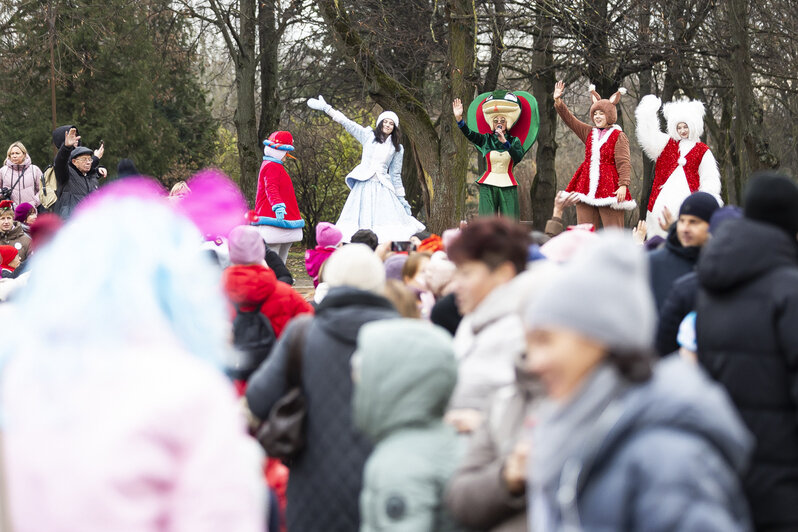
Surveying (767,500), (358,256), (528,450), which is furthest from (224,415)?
(767,500)

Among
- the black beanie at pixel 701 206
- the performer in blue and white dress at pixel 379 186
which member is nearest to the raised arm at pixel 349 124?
the performer in blue and white dress at pixel 379 186

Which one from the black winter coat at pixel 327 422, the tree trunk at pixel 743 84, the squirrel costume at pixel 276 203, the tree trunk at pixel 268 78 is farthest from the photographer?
the tree trunk at pixel 268 78

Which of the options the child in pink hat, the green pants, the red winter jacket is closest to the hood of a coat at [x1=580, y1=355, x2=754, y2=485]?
the red winter jacket

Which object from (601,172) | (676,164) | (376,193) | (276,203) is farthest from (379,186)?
(676,164)

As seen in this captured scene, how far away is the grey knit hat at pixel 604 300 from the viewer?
1962 millimetres

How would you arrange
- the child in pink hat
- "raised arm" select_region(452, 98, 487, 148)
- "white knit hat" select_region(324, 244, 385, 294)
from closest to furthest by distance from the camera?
1. "white knit hat" select_region(324, 244, 385, 294)
2. the child in pink hat
3. "raised arm" select_region(452, 98, 487, 148)

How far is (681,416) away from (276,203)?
10.6m

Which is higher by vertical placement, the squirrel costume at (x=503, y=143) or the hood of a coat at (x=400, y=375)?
the squirrel costume at (x=503, y=143)

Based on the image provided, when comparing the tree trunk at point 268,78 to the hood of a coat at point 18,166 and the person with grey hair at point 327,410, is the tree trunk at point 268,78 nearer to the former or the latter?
the hood of a coat at point 18,166

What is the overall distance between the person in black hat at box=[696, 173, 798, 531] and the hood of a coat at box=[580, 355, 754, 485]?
128cm

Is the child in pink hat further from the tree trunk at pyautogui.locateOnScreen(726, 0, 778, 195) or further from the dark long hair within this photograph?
the tree trunk at pyautogui.locateOnScreen(726, 0, 778, 195)

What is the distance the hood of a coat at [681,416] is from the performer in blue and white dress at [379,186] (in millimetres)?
10204

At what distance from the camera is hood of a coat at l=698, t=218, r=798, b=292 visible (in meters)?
3.22

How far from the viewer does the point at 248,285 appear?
4.88 meters
